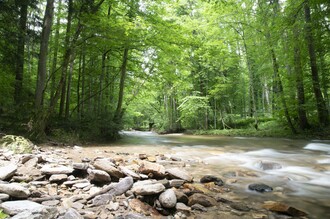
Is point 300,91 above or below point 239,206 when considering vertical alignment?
above

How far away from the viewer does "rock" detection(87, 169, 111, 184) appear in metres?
3.93

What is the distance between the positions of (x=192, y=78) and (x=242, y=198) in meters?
19.9

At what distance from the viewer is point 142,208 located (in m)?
3.10

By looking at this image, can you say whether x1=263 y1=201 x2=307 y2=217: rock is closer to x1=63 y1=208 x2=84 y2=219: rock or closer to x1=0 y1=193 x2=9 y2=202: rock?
x1=63 y1=208 x2=84 y2=219: rock

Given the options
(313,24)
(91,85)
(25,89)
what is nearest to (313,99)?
(313,24)

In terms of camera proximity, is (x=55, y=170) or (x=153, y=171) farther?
(x=153, y=171)

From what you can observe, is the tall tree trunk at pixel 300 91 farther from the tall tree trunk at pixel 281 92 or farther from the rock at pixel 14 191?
the rock at pixel 14 191

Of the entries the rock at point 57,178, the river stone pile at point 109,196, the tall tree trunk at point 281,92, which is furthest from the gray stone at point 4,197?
the tall tree trunk at point 281,92

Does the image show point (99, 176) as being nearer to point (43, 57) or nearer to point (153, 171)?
point (153, 171)

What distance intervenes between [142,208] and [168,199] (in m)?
0.37

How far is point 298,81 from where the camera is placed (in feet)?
41.1

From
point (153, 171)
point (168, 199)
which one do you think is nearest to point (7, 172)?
point (153, 171)

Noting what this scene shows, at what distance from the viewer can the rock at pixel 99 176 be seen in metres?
3.93

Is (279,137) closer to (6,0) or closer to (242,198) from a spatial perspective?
(242,198)
